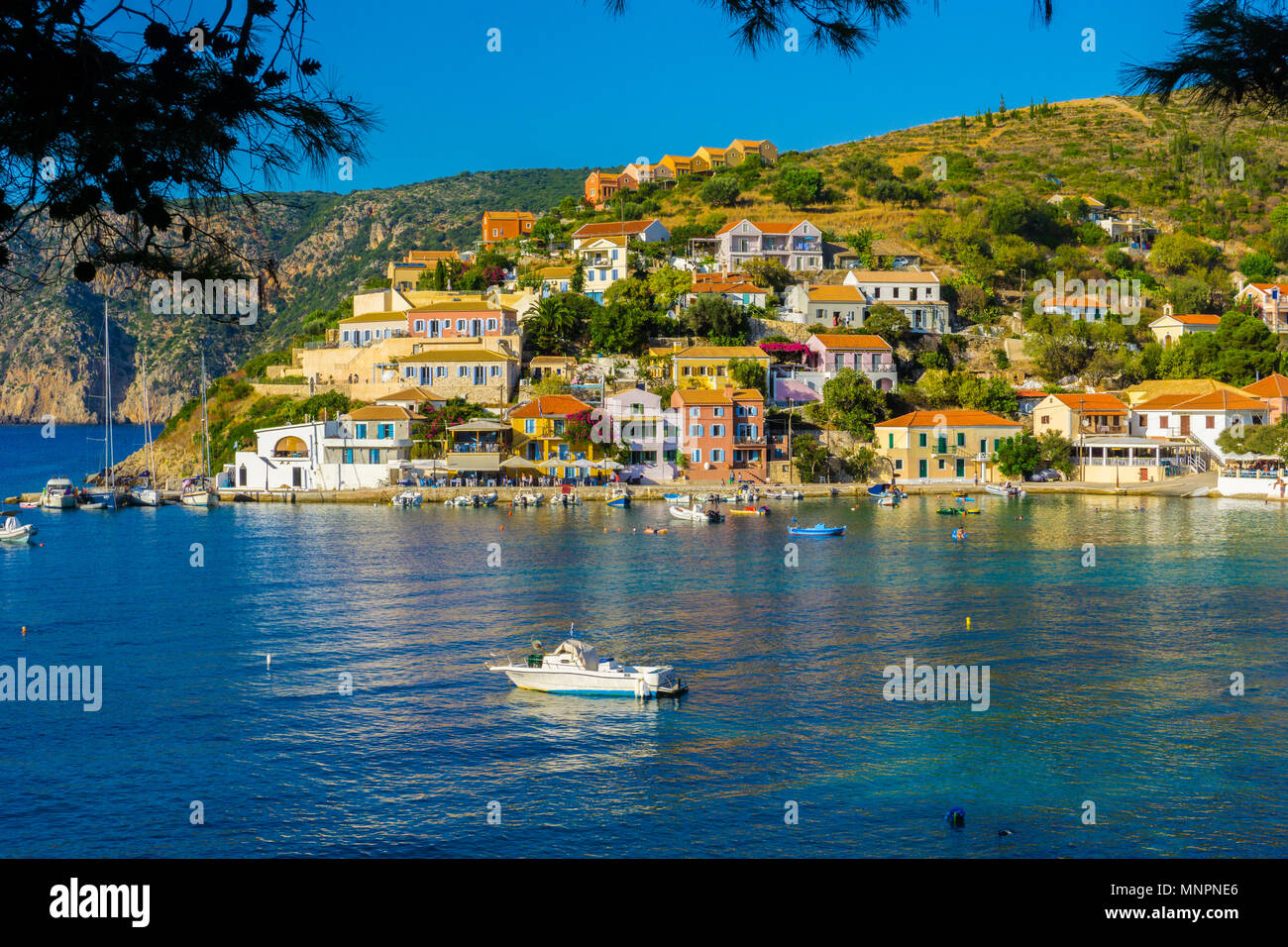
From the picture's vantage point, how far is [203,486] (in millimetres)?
60156

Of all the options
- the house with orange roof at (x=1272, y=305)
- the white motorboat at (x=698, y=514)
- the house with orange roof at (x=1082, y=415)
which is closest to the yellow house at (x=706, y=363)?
the white motorboat at (x=698, y=514)

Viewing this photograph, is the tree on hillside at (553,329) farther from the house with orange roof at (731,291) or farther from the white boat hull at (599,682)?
the white boat hull at (599,682)

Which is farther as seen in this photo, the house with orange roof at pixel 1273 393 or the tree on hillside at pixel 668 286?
the tree on hillside at pixel 668 286

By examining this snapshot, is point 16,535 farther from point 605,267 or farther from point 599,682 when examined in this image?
point 605,267

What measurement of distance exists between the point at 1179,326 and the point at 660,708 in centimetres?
6328

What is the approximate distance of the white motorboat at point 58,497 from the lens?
57625mm

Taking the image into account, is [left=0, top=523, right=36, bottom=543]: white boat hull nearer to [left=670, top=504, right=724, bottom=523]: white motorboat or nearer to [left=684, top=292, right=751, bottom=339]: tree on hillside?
[left=670, top=504, right=724, bottom=523]: white motorboat

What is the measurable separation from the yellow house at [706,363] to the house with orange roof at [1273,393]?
2807cm

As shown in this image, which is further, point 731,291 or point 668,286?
point 668,286

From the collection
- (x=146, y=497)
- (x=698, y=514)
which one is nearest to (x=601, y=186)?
(x=146, y=497)

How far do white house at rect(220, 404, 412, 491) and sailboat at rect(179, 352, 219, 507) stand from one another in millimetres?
1874
